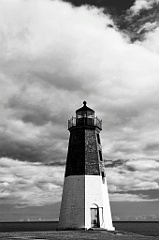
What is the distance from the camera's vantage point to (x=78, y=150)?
32.7m

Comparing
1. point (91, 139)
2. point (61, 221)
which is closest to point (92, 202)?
point (61, 221)

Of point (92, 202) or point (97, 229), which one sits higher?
point (92, 202)

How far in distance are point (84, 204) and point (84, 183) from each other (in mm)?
1962

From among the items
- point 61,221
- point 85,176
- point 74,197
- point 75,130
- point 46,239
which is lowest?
point 46,239

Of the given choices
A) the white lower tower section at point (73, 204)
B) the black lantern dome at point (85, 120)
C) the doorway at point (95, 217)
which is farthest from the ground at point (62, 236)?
the black lantern dome at point (85, 120)

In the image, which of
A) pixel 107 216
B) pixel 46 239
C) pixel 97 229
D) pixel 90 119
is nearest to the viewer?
pixel 46 239

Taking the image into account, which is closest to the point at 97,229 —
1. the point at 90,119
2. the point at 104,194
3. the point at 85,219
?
the point at 85,219

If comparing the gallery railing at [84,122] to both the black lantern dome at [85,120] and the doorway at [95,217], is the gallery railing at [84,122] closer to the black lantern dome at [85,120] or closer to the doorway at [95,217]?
the black lantern dome at [85,120]

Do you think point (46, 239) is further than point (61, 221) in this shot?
No

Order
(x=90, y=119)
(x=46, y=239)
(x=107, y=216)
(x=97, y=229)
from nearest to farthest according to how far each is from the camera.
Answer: (x=46, y=239) < (x=97, y=229) < (x=107, y=216) < (x=90, y=119)

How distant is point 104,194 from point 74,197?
3.20m

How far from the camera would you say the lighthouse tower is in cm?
3069

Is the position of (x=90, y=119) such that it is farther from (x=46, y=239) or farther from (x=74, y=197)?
(x=46, y=239)

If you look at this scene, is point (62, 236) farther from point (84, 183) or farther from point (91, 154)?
point (91, 154)
